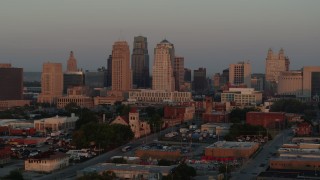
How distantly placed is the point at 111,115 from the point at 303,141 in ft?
87.1

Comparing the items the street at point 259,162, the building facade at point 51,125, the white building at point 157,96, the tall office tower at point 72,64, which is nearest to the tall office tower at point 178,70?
the white building at point 157,96

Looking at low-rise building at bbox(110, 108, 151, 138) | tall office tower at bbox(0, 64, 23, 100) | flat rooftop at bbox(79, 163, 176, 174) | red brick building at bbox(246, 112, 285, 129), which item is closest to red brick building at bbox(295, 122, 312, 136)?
red brick building at bbox(246, 112, 285, 129)

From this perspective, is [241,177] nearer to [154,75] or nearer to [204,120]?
[204,120]

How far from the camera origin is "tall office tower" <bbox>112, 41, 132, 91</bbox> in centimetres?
9924

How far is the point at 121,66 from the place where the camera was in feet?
328

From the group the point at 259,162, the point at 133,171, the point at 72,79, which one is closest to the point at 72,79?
the point at 72,79

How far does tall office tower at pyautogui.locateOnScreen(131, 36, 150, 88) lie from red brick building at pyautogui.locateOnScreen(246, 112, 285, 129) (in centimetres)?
6749

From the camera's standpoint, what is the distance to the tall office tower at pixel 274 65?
432ft

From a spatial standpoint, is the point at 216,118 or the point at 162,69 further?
the point at 162,69

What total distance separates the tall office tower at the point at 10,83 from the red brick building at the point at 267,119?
4198 cm

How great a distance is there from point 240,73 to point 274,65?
14.4m

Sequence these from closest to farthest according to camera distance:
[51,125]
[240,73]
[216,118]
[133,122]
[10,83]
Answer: [133,122] < [51,125] < [216,118] < [10,83] < [240,73]

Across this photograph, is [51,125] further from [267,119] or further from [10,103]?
[10,103]

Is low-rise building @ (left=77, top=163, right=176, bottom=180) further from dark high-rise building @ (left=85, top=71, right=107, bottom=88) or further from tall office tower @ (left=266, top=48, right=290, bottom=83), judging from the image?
dark high-rise building @ (left=85, top=71, right=107, bottom=88)
